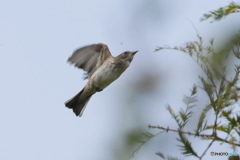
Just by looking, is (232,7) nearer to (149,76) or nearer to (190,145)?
(149,76)

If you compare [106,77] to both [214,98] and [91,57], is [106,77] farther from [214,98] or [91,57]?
[214,98]

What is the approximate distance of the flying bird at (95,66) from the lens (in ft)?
25.5

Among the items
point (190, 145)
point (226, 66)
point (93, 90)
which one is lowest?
point (93, 90)

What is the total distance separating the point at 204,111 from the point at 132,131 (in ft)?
1.45

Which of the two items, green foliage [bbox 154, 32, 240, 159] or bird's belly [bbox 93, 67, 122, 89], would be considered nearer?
green foliage [bbox 154, 32, 240, 159]

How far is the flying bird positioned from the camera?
7777mm

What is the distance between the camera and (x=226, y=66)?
3100 millimetres

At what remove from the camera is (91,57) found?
840cm

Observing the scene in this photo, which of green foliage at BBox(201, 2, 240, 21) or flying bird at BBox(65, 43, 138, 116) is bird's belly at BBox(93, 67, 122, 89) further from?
green foliage at BBox(201, 2, 240, 21)

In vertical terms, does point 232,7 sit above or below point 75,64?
above

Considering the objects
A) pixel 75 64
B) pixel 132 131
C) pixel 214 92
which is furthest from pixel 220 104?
pixel 75 64

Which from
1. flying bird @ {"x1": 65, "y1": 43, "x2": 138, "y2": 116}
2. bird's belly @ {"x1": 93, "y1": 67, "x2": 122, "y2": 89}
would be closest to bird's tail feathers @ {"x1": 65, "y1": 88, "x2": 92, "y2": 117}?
flying bird @ {"x1": 65, "y1": 43, "x2": 138, "y2": 116}

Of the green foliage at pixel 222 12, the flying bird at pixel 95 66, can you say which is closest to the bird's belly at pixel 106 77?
the flying bird at pixel 95 66

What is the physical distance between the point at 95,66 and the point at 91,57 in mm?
151
